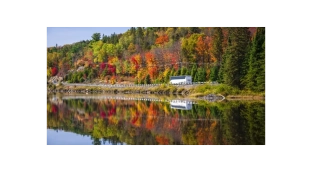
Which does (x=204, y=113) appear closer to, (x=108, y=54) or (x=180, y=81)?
(x=180, y=81)

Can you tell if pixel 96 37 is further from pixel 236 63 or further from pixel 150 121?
pixel 236 63

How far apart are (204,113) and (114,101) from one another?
99.3 inches

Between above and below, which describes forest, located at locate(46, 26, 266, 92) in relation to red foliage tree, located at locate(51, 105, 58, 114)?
above

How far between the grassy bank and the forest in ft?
0.50

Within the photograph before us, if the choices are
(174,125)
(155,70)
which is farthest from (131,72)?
(174,125)

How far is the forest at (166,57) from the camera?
7990 mm

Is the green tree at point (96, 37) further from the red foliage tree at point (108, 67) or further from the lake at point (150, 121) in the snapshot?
the red foliage tree at point (108, 67)

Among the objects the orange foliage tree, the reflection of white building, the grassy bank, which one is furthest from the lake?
the orange foliage tree

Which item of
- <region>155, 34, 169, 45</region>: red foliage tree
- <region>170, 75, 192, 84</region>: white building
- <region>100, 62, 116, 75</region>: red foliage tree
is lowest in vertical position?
<region>170, 75, 192, 84</region>: white building

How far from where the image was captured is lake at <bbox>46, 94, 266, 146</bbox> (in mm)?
6277

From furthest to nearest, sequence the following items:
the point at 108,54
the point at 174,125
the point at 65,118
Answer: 1. the point at 108,54
2. the point at 65,118
3. the point at 174,125

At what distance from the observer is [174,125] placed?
24.5 ft

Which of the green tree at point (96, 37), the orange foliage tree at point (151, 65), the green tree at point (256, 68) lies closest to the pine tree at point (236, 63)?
the green tree at point (256, 68)

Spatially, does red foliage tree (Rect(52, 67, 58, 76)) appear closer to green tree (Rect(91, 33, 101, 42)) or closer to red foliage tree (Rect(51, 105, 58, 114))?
red foliage tree (Rect(51, 105, 58, 114))
